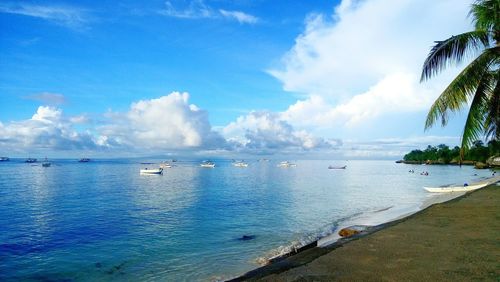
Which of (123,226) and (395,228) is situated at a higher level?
(395,228)

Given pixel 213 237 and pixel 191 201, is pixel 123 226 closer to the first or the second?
pixel 213 237

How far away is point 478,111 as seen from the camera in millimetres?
11117

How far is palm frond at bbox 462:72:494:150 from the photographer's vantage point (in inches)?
427

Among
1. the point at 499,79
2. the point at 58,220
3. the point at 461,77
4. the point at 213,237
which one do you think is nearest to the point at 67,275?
the point at 213,237

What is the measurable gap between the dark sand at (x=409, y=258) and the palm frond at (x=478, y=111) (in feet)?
9.31

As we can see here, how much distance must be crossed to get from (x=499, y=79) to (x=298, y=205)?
76.4 feet

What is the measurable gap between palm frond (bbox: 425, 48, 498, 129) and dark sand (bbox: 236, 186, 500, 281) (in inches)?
156

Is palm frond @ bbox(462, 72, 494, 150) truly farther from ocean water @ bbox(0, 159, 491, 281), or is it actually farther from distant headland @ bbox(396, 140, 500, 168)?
distant headland @ bbox(396, 140, 500, 168)

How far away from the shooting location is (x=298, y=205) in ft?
107

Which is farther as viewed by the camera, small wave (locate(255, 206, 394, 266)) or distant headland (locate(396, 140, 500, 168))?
distant headland (locate(396, 140, 500, 168))

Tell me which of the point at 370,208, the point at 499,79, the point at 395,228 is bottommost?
the point at 370,208

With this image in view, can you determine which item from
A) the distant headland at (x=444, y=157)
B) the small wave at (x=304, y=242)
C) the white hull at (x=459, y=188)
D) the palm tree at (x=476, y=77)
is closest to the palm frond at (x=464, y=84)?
the palm tree at (x=476, y=77)

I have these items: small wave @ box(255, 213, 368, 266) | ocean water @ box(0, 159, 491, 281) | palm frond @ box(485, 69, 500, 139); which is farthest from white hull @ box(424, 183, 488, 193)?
palm frond @ box(485, 69, 500, 139)

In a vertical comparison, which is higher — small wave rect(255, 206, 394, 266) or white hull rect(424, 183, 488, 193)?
white hull rect(424, 183, 488, 193)
